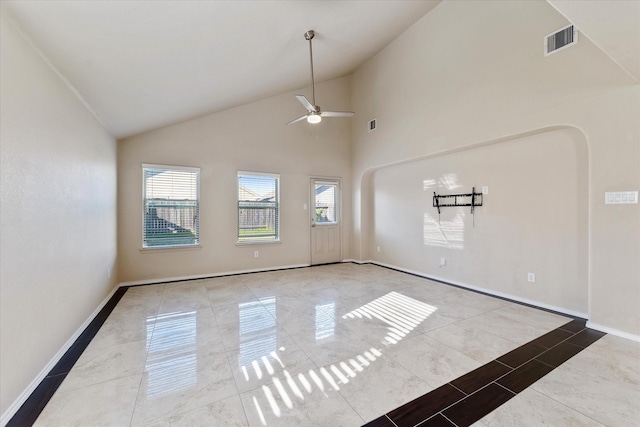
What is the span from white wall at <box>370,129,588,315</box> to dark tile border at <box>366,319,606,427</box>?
0.96 metres

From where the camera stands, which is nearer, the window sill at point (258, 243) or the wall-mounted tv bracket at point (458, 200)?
the wall-mounted tv bracket at point (458, 200)

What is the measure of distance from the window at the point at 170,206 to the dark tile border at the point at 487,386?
4649 mm

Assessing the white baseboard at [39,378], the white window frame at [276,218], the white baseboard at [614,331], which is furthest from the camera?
the white window frame at [276,218]

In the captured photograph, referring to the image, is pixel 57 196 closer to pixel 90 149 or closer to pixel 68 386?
pixel 90 149

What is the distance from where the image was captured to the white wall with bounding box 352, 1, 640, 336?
107 inches

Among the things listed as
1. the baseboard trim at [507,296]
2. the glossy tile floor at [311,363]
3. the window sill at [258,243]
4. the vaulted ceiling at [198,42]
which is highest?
the vaulted ceiling at [198,42]

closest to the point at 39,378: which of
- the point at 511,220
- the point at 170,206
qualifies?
the point at 170,206

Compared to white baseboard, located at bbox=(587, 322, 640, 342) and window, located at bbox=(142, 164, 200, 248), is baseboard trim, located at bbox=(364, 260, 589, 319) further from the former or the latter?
window, located at bbox=(142, 164, 200, 248)

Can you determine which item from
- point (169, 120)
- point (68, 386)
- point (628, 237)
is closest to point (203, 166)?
point (169, 120)

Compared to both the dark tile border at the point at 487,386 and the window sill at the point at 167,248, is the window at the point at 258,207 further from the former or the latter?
the dark tile border at the point at 487,386

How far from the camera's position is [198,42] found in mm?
2590

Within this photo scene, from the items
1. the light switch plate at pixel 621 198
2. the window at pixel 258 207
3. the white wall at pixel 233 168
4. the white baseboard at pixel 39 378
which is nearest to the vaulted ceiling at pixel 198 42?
the white wall at pixel 233 168

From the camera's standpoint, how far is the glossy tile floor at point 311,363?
5.59 ft

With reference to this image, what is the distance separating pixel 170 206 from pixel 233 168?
1406 millimetres
